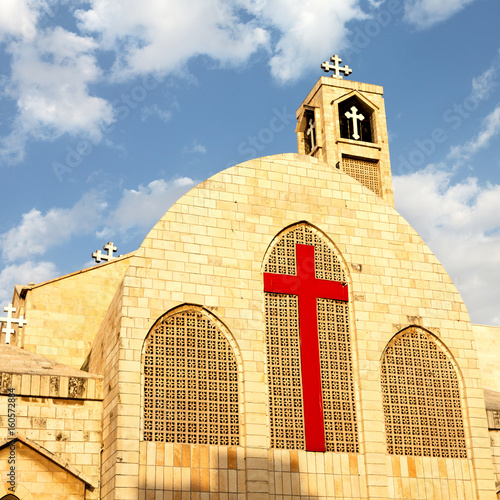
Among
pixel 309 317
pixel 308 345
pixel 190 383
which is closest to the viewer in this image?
pixel 190 383

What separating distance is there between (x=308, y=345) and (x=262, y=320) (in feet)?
4.25

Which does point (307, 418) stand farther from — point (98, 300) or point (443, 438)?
point (98, 300)

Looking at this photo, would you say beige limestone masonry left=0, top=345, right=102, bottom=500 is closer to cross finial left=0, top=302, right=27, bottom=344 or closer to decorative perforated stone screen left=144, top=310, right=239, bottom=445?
decorative perforated stone screen left=144, top=310, right=239, bottom=445

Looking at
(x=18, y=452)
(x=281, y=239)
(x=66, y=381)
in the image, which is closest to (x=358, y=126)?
(x=281, y=239)

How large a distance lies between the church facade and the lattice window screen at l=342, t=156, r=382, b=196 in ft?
18.3

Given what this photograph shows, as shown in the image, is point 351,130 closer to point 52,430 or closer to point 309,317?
point 309,317

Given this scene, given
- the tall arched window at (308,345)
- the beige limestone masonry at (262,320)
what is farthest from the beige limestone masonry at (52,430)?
the tall arched window at (308,345)

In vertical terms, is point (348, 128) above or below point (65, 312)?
above

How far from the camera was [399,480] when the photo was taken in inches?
697

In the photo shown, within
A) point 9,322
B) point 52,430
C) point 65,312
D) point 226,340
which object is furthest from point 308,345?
point 9,322

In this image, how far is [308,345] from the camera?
1811 centimetres

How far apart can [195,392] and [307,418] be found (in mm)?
2751

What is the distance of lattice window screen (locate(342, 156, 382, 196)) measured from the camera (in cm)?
2608

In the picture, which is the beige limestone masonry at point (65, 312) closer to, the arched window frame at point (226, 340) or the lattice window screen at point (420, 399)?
the arched window frame at point (226, 340)
